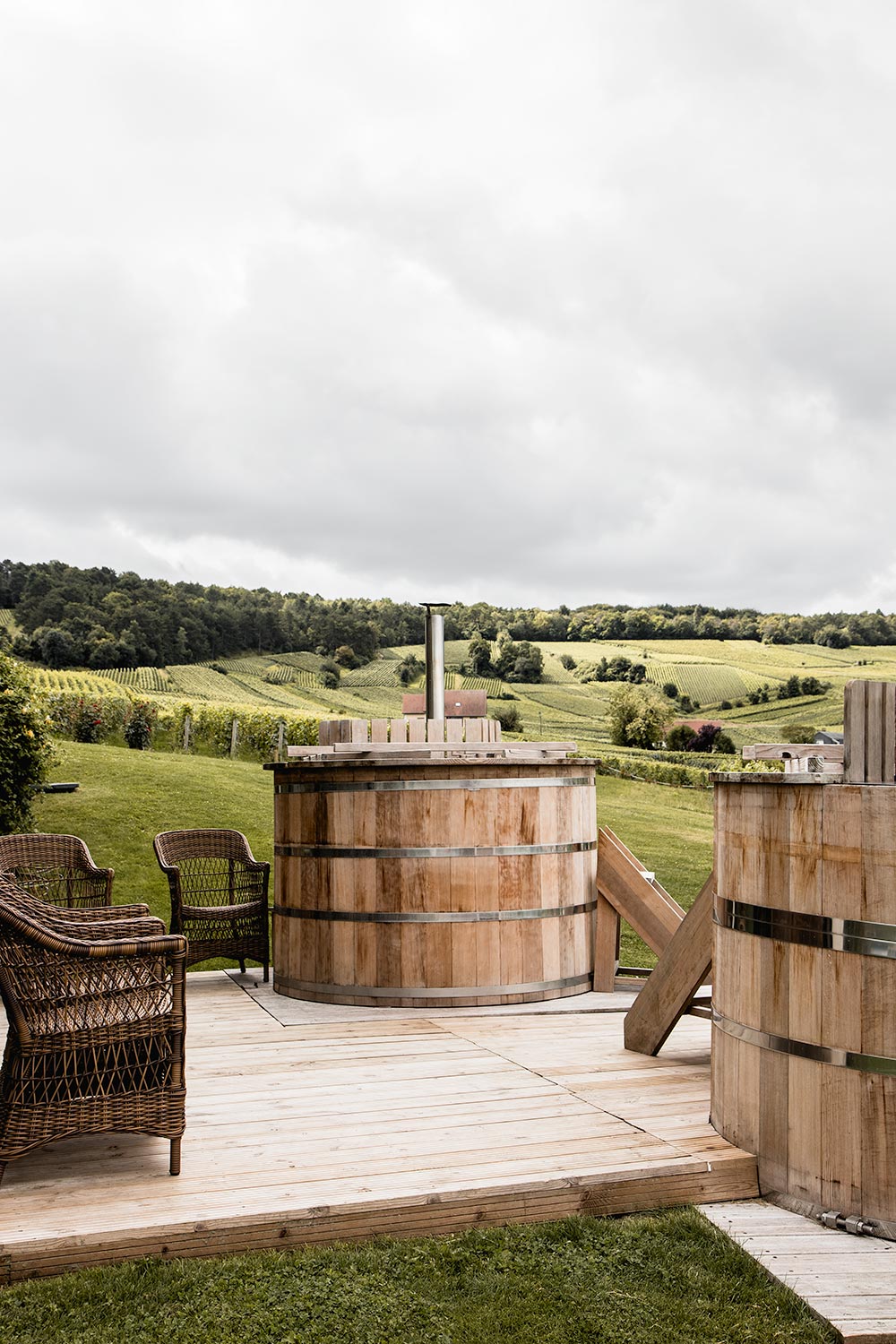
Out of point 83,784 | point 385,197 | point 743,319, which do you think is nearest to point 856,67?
point 385,197

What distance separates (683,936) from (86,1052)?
2309 millimetres

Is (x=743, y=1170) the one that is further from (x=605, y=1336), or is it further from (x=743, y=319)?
(x=743, y=319)

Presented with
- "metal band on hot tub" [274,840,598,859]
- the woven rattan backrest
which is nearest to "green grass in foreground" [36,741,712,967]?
the woven rattan backrest

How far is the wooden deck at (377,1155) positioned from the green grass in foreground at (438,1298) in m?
0.08

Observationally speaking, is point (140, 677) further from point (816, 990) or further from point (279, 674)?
point (816, 990)

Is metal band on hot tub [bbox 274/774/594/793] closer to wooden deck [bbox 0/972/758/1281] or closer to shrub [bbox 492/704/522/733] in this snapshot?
wooden deck [bbox 0/972/758/1281]

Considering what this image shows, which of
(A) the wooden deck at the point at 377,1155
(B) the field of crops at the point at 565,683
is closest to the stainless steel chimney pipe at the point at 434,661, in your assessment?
(A) the wooden deck at the point at 377,1155

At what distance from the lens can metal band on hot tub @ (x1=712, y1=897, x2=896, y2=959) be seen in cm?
292

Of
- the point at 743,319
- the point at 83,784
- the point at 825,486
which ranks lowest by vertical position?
the point at 83,784

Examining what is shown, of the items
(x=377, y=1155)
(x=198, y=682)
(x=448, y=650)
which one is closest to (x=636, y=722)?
(x=448, y=650)

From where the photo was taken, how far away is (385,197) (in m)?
30.7

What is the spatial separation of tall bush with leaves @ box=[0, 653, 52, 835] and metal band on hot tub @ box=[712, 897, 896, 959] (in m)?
8.34

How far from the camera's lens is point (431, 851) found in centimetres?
563

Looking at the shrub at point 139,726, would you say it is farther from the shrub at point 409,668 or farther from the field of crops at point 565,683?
the shrub at point 409,668
